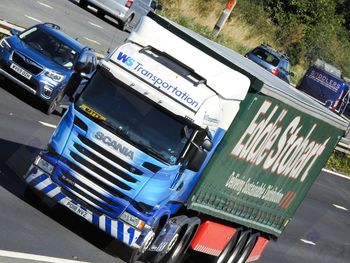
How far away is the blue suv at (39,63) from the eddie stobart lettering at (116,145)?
8.04 metres

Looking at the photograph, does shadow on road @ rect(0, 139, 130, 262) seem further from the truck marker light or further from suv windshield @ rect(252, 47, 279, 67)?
suv windshield @ rect(252, 47, 279, 67)

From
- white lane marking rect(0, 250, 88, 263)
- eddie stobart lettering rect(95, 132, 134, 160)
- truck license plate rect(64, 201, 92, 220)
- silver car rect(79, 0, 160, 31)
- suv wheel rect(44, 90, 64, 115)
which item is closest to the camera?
white lane marking rect(0, 250, 88, 263)

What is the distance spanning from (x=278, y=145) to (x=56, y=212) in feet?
13.1

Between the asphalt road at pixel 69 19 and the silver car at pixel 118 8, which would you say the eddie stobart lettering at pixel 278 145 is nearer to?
the asphalt road at pixel 69 19

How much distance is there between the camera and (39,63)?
21.2 meters

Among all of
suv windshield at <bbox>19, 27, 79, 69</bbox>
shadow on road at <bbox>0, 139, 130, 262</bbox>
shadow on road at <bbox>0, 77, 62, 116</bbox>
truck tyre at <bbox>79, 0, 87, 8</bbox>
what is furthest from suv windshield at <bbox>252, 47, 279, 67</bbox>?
shadow on road at <bbox>0, 139, 130, 262</bbox>

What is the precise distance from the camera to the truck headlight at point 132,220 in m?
13.4

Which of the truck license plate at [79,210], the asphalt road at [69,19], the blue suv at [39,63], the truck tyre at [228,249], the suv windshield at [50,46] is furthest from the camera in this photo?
the asphalt road at [69,19]

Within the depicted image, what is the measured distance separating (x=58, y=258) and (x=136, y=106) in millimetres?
2390

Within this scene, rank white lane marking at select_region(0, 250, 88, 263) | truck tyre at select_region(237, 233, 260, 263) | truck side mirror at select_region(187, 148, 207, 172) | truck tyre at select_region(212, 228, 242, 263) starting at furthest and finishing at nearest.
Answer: truck tyre at select_region(237, 233, 260, 263) → truck tyre at select_region(212, 228, 242, 263) → truck side mirror at select_region(187, 148, 207, 172) → white lane marking at select_region(0, 250, 88, 263)

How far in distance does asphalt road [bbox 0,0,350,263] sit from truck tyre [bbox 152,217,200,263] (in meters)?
0.73

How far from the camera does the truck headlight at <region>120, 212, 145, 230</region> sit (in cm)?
1338

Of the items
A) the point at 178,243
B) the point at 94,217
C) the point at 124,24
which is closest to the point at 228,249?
the point at 178,243

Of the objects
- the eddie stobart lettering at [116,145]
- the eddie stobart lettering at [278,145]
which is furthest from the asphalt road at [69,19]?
the eddie stobart lettering at [116,145]
